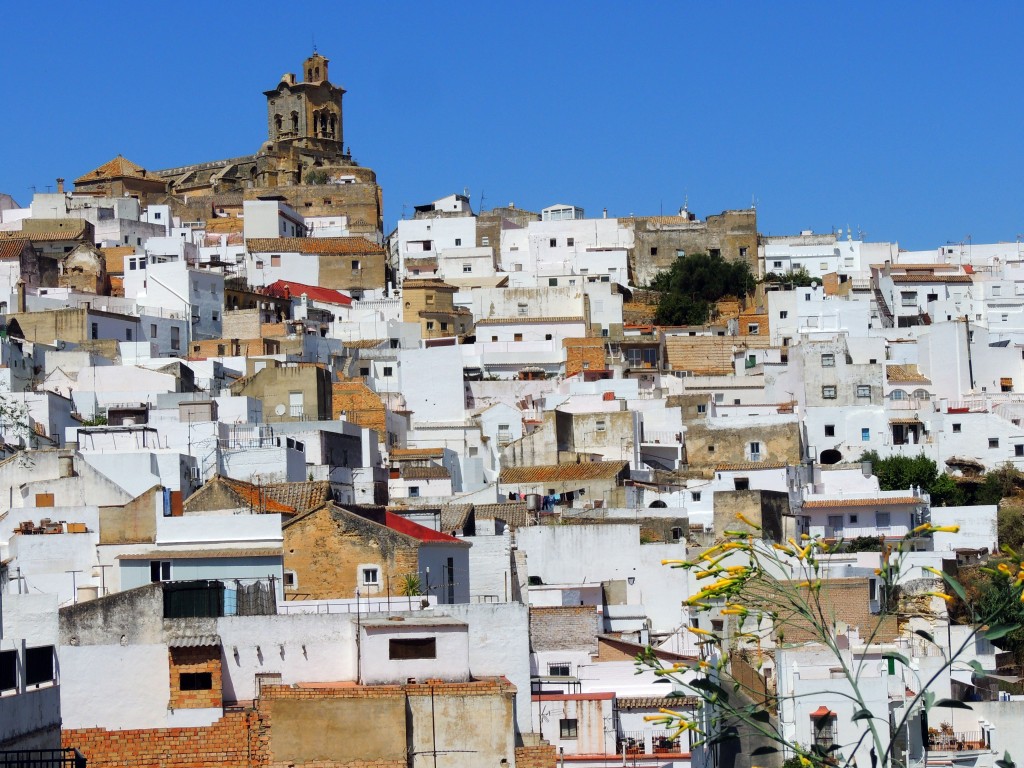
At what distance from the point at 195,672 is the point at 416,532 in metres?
7.09

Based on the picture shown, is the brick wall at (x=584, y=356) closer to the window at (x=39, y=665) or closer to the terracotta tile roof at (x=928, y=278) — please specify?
the terracotta tile roof at (x=928, y=278)

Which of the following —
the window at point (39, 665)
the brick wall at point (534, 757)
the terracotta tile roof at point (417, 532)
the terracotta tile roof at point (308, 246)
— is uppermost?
the terracotta tile roof at point (308, 246)

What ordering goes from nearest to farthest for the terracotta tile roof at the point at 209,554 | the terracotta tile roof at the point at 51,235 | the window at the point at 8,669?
the window at the point at 8,669
the terracotta tile roof at the point at 209,554
the terracotta tile roof at the point at 51,235

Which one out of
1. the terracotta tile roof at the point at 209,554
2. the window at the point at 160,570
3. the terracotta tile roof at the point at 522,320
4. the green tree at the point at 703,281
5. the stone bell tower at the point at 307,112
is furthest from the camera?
the stone bell tower at the point at 307,112

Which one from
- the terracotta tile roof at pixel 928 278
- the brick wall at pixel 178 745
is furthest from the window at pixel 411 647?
the terracotta tile roof at pixel 928 278

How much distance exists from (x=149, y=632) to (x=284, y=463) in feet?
50.0

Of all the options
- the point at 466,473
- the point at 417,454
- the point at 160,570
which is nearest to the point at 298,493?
the point at 160,570

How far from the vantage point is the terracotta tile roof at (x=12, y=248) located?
68375 mm

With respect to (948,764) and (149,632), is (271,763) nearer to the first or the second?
(149,632)

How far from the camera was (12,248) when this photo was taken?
6900 centimetres

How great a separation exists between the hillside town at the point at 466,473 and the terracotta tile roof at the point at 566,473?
0.13 meters

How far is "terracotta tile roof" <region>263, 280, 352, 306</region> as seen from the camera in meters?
70.9

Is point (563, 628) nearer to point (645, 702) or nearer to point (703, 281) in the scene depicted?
point (645, 702)

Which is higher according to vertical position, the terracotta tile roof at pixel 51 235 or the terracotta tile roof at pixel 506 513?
the terracotta tile roof at pixel 51 235
